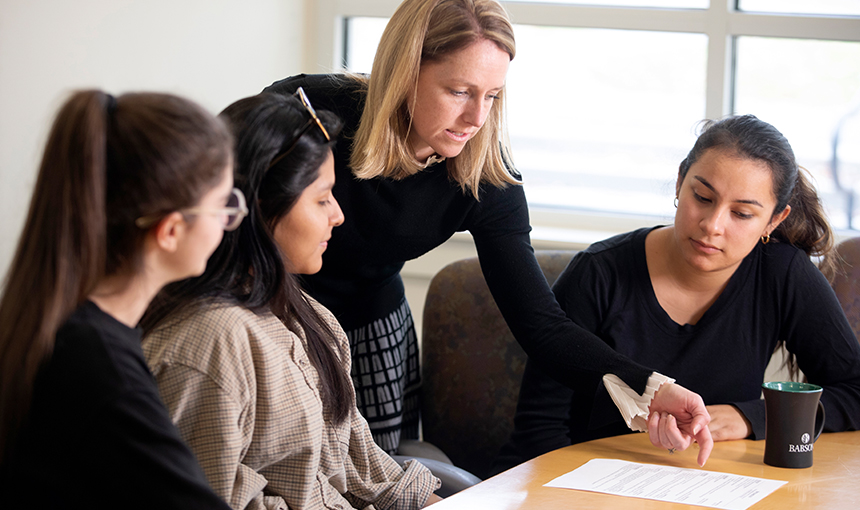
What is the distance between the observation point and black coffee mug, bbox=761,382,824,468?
119cm

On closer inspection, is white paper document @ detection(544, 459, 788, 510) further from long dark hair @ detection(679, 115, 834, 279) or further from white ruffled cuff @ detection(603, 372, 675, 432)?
long dark hair @ detection(679, 115, 834, 279)

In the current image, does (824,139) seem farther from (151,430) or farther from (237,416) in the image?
(151,430)

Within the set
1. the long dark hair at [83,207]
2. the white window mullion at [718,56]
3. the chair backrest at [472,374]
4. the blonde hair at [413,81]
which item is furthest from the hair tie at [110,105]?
the white window mullion at [718,56]

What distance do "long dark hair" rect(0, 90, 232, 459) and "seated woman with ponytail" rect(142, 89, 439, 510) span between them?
0.75 ft

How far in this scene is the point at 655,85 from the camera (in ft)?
9.29

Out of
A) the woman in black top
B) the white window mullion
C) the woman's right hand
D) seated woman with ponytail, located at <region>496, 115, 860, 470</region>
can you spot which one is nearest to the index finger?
the woman's right hand

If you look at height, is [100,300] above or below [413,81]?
below

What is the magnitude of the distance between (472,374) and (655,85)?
4.68 feet

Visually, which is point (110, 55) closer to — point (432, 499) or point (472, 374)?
point (472, 374)

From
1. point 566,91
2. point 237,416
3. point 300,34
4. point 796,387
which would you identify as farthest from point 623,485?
point 300,34

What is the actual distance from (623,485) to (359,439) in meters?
0.42

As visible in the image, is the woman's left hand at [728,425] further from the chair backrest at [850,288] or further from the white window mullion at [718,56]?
the white window mullion at [718,56]

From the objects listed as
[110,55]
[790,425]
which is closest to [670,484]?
[790,425]

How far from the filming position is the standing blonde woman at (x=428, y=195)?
1.41 meters
